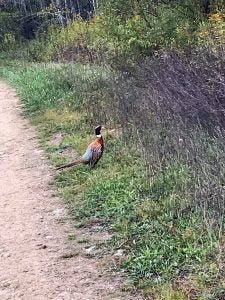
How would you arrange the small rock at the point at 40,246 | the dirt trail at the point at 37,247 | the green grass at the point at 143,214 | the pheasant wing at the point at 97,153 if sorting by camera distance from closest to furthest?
the green grass at the point at 143,214 < the dirt trail at the point at 37,247 < the small rock at the point at 40,246 < the pheasant wing at the point at 97,153

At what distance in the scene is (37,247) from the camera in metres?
5.03

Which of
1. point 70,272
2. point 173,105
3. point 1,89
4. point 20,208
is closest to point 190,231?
point 70,272

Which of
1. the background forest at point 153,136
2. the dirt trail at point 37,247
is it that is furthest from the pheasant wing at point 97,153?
the dirt trail at point 37,247

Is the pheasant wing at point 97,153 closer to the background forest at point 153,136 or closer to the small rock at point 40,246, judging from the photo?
the background forest at point 153,136

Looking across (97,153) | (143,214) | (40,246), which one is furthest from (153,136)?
(40,246)

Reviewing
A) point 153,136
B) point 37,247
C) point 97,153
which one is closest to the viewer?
point 37,247

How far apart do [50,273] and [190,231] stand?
1225 millimetres

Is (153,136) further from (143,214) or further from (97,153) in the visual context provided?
(143,214)

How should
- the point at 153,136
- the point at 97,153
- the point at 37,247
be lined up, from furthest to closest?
the point at 97,153
the point at 153,136
the point at 37,247

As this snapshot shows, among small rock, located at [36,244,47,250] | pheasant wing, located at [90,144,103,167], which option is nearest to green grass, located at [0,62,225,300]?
pheasant wing, located at [90,144,103,167]

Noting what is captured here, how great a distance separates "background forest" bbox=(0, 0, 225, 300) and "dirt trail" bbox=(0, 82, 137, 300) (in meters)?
0.24

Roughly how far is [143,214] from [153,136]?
1.88 metres

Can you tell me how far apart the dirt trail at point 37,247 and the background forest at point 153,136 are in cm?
24

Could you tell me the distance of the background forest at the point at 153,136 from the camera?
4238 millimetres
